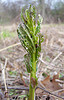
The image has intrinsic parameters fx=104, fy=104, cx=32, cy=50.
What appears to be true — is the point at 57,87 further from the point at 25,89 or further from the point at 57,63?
the point at 57,63

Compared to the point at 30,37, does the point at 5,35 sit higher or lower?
higher

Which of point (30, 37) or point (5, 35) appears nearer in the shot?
point (30, 37)

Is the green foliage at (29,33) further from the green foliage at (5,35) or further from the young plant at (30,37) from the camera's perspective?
the green foliage at (5,35)

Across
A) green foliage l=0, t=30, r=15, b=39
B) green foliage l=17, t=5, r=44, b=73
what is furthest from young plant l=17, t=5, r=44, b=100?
green foliage l=0, t=30, r=15, b=39

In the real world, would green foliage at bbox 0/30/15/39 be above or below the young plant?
above

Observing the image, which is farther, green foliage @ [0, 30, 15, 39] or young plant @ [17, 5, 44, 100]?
green foliage @ [0, 30, 15, 39]

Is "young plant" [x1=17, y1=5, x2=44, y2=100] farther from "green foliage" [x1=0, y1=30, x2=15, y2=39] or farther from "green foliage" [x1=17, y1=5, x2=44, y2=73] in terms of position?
"green foliage" [x1=0, y1=30, x2=15, y2=39]

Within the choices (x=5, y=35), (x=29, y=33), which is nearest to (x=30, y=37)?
(x=29, y=33)

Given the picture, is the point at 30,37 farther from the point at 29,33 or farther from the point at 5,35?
the point at 5,35

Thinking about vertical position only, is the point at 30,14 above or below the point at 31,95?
above

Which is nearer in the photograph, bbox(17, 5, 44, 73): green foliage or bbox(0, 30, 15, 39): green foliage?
bbox(17, 5, 44, 73): green foliage

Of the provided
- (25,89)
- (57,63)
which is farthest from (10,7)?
(25,89)
